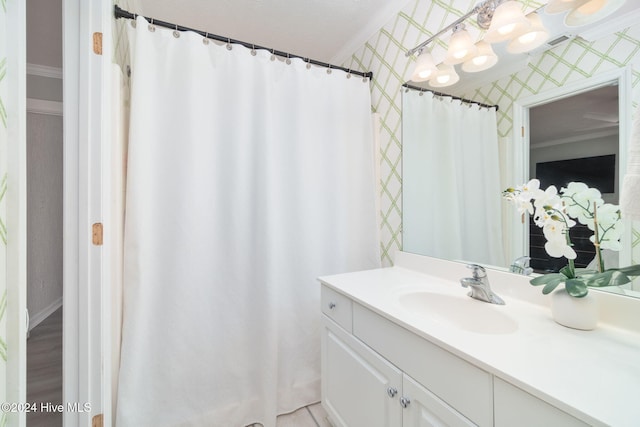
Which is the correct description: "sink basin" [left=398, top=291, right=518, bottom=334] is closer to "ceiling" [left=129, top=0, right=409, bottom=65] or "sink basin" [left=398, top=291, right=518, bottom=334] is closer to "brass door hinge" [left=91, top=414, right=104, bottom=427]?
"brass door hinge" [left=91, top=414, right=104, bottom=427]

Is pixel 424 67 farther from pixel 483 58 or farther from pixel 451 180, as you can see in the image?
pixel 451 180

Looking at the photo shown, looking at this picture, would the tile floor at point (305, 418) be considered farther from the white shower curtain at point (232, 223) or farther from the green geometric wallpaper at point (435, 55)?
the green geometric wallpaper at point (435, 55)

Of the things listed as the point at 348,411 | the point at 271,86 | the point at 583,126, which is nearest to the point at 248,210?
the point at 271,86

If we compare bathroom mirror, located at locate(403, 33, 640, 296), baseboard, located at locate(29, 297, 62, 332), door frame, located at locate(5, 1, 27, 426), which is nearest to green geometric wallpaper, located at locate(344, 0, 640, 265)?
bathroom mirror, located at locate(403, 33, 640, 296)

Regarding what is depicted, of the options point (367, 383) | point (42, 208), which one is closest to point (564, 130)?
point (367, 383)

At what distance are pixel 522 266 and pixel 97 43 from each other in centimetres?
196

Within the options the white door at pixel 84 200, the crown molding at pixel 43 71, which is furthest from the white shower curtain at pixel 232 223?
the crown molding at pixel 43 71

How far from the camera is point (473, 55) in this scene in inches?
48.4

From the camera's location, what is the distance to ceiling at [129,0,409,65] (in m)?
1.61

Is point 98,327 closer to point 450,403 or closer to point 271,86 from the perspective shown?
point 450,403

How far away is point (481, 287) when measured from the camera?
3.49ft

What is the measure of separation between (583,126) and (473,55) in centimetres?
56

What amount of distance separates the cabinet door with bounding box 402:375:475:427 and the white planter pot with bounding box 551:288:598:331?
0.46 meters

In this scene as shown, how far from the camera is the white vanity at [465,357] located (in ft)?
1.82
